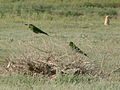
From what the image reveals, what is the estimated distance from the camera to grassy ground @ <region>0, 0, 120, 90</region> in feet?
19.1

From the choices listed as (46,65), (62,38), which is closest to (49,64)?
(46,65)

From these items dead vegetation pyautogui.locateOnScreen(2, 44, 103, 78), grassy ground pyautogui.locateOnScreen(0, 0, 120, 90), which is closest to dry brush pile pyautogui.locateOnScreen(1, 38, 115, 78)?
dead vegetation pyautogui.locateOnScreen(2, 44, 103, 78)

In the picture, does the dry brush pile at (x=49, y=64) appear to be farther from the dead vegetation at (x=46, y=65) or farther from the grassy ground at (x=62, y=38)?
the grassy ground at (x=62, y=38)

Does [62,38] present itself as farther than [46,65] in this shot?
Yes

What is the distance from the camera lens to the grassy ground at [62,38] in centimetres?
582

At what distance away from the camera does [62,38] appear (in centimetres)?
1312

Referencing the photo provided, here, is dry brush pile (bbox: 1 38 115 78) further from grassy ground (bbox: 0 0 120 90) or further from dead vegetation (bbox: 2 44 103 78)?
grassy ground (bbox: 0 0 120 90)

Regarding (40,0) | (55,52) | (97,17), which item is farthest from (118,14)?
(55,52)

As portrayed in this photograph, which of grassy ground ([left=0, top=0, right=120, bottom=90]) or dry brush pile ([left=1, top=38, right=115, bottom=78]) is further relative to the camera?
dry brush pile ([left=1, top=38, right=115, bottom=78])

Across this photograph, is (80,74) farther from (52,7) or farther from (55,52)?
(52,7)

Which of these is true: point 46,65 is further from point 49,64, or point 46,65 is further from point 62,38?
point 62,38

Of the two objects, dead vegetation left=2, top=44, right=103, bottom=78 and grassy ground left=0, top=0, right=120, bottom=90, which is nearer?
grassy ground left=0, top=0, right=120, bottom=90

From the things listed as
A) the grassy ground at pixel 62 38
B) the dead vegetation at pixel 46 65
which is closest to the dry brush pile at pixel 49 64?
the dead vegetation at pixel 46 65

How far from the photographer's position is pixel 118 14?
26266 millimetres
